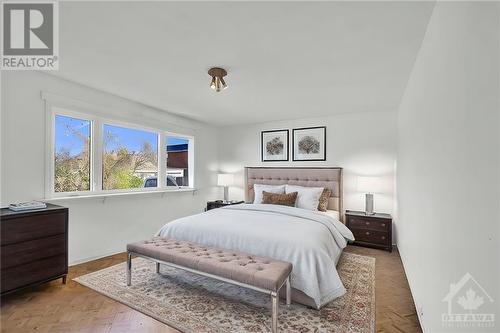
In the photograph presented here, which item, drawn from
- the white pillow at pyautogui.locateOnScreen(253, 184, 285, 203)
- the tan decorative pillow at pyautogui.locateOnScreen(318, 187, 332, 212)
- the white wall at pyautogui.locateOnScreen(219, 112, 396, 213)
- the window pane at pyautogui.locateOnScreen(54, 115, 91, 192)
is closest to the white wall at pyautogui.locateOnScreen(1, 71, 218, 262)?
the window pane at pyautogui.locateOnScreen(54, 115, 91, 192)

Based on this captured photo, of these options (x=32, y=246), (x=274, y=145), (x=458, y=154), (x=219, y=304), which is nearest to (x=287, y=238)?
(x=219, y=304)

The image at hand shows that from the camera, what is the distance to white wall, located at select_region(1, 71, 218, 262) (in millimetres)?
2453

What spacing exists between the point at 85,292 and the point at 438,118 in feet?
10.9

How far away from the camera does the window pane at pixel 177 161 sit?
14.6 feet

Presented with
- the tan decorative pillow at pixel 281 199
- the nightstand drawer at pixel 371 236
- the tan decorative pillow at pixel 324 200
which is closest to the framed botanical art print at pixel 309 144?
the tan decorative pillow at pixel 324 200

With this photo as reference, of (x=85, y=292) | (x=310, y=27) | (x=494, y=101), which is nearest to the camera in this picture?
(x=494, y=101)

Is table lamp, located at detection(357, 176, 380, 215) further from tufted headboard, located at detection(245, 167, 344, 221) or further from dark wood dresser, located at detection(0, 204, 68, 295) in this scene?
dark wood dresser, located at detection(0, 204, 68, 295)

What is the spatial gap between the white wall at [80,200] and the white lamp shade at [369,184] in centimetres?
322

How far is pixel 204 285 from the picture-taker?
247 centimetres

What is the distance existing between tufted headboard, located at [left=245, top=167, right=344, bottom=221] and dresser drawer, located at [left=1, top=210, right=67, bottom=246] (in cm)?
317

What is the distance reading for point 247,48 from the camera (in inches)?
79.7

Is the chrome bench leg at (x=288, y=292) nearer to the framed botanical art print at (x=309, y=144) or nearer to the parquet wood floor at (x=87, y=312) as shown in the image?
the parquet wood floor at (x=87, y=312)

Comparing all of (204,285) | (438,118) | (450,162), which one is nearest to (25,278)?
(204,285)

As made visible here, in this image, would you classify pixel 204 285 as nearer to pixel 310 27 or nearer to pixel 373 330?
pixel 373 330
